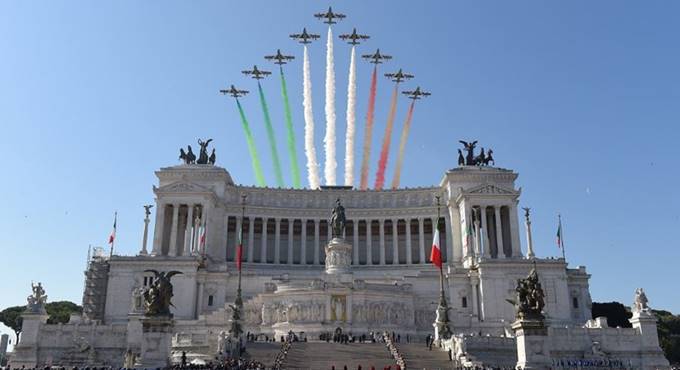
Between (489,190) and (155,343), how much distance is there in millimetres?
61580

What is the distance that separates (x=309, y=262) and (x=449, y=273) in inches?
1019

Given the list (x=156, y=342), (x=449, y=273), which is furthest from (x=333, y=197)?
(x=156, y=342)

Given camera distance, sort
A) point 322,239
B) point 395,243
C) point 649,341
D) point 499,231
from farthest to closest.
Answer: point 322,239, point 395,243, point 499,231, point 649,341

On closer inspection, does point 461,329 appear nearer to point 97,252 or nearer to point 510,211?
point 510,211

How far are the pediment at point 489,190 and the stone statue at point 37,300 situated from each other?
55.9m

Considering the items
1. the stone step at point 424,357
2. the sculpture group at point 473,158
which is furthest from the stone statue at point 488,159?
the stone step at point 424,357

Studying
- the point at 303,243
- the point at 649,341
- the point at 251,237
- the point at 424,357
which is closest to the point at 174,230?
the point at 251,237

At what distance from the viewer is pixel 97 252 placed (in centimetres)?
8562

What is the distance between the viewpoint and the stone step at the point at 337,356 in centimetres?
4358

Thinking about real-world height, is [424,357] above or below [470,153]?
below

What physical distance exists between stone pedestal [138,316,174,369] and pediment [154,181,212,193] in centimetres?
5110

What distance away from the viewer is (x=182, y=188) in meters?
88.7

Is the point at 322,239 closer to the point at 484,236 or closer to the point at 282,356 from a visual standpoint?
the point at 484,236

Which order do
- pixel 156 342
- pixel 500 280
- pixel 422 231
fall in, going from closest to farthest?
pixel 156 342, pixel 500 280, pixel 422 231
